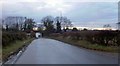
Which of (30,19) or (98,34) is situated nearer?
(98,34)

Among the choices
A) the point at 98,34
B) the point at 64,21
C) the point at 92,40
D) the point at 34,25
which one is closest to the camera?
the point at 98,34

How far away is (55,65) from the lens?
13.6 metres

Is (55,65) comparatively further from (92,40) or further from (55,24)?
(55,24)

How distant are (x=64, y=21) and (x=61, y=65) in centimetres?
12744

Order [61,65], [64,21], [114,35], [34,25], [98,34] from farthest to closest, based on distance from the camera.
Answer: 1. [34,25]
2. [64,21]
3. [98,34]
4. [114,35]
5. [61,65]

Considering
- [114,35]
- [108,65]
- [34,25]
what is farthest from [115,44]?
[34,25]

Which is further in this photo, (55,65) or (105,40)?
(105,40)

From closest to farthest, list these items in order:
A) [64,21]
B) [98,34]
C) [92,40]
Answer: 1. [98,34]
2. [92,40]
3. [64,21]

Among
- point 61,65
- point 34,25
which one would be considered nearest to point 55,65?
point 61,65

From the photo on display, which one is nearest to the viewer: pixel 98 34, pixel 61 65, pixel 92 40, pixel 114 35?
pixel 61 65

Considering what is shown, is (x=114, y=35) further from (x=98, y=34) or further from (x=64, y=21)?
(x=64, y=21)

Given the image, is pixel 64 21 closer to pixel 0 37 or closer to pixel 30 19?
pixel 30 19

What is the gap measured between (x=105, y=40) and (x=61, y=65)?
1716 cm

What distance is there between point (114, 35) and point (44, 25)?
121m
